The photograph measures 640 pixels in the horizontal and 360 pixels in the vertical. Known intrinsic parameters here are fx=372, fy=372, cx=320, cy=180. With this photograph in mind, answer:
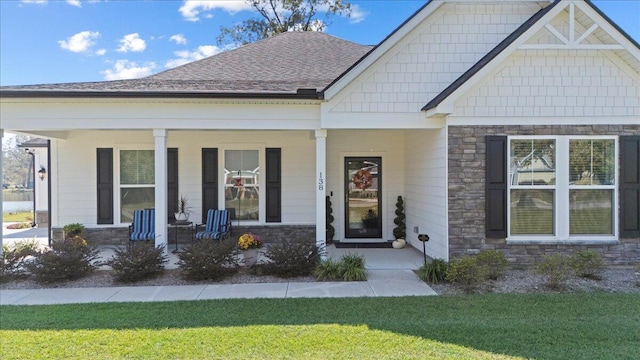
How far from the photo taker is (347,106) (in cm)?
775

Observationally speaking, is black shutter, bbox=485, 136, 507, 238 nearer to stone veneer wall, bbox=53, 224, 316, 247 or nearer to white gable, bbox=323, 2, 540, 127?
white gable, bbox=323, 2, 540, 127

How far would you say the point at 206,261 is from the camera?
680 centimetres

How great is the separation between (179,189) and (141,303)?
496 cm

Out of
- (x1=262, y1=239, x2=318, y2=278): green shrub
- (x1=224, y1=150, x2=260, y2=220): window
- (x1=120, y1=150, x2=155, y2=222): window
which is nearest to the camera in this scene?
(x1=262, y1=239, x2=318, y2=278): green shrub

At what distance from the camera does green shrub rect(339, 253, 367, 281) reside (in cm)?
682

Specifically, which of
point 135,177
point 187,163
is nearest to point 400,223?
point 187,163

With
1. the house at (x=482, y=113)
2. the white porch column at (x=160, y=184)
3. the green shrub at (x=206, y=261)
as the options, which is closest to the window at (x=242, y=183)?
the house at (x=482, y=113)

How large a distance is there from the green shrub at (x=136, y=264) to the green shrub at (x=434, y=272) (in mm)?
4945

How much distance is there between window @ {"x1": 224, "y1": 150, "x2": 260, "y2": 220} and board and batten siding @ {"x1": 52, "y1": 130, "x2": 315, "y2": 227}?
253mm

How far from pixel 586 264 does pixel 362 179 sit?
558cm

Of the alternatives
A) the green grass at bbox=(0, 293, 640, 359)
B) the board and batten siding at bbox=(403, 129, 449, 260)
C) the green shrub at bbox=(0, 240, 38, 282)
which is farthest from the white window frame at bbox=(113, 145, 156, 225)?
the board and batten siding at bbox=(403, 129, 449, 260)

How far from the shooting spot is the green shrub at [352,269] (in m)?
6.82

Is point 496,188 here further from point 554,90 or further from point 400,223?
point 400,223

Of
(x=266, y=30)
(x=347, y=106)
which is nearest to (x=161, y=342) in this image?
(x=347, y=106)
